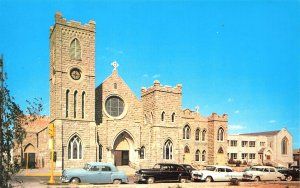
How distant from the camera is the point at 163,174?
25.6m

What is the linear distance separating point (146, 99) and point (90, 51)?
10630 millimetres

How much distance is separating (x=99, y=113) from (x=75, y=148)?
21.4 feet

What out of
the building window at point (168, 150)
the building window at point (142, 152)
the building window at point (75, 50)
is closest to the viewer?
the building window at point (75, 50)

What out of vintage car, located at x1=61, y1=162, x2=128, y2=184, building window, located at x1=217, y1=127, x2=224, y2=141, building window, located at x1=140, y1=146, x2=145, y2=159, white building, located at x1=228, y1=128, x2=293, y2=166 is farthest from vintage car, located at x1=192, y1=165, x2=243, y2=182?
white building, located at x1=228, y1=128, x2=293, y2=166

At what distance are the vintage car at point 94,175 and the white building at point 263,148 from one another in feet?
140

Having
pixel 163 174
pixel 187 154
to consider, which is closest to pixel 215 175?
pixel 163 174

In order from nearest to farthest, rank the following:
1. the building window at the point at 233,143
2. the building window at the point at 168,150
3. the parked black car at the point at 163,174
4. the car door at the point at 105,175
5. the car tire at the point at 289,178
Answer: the car door at the point at 105,175
the parked black car at the point at 163,174
the car tire at the point at 289,178
the building window at the point at 168,150
the building window at the point at 233,143

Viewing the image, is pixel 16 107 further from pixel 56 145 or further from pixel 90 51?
pixel 90 51

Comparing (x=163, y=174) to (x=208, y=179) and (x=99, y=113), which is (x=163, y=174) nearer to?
(x=208, y=179)

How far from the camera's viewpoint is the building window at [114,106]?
4241 cm

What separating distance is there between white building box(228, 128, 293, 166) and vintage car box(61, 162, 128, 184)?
42784 mm

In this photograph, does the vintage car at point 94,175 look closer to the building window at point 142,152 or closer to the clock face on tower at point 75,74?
the clock face on tower at point 75,74

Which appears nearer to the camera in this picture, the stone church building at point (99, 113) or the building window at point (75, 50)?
the stone church building at point (99, 113)

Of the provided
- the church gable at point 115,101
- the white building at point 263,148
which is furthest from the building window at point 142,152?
the white building at point 263,148
